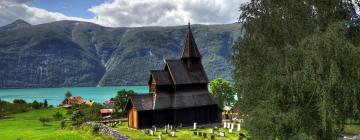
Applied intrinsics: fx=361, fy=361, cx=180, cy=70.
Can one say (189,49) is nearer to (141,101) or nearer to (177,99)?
(177,99)

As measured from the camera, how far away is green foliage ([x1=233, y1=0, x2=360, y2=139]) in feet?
55.6

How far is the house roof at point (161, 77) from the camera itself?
4551 centimetres

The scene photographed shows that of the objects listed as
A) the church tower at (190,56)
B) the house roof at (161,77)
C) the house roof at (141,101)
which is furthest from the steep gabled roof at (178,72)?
the house roof at (141,101)

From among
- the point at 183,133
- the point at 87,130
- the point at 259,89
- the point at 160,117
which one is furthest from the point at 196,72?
the point at 259,89

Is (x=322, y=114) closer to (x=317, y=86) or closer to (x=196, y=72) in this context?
(x=317, y=86)

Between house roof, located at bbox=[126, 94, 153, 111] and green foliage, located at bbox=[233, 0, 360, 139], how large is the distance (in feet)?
82.5

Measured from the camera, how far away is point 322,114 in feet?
55.6

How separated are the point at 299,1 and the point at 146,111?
28743mm

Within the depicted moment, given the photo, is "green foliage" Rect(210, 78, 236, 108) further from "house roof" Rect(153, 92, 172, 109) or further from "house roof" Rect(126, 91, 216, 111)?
"house roof" Rect(153, 92, 172, 109)

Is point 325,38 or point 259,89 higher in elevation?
point 325,38

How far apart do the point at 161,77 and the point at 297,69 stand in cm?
2924

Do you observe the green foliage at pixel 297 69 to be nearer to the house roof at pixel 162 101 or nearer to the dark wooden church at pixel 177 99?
the house roof at pixel 162 101

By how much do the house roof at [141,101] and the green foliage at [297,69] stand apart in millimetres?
25146

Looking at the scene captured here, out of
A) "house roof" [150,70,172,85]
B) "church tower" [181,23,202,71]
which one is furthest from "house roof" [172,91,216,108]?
"church tower" [181,23,202,71]
